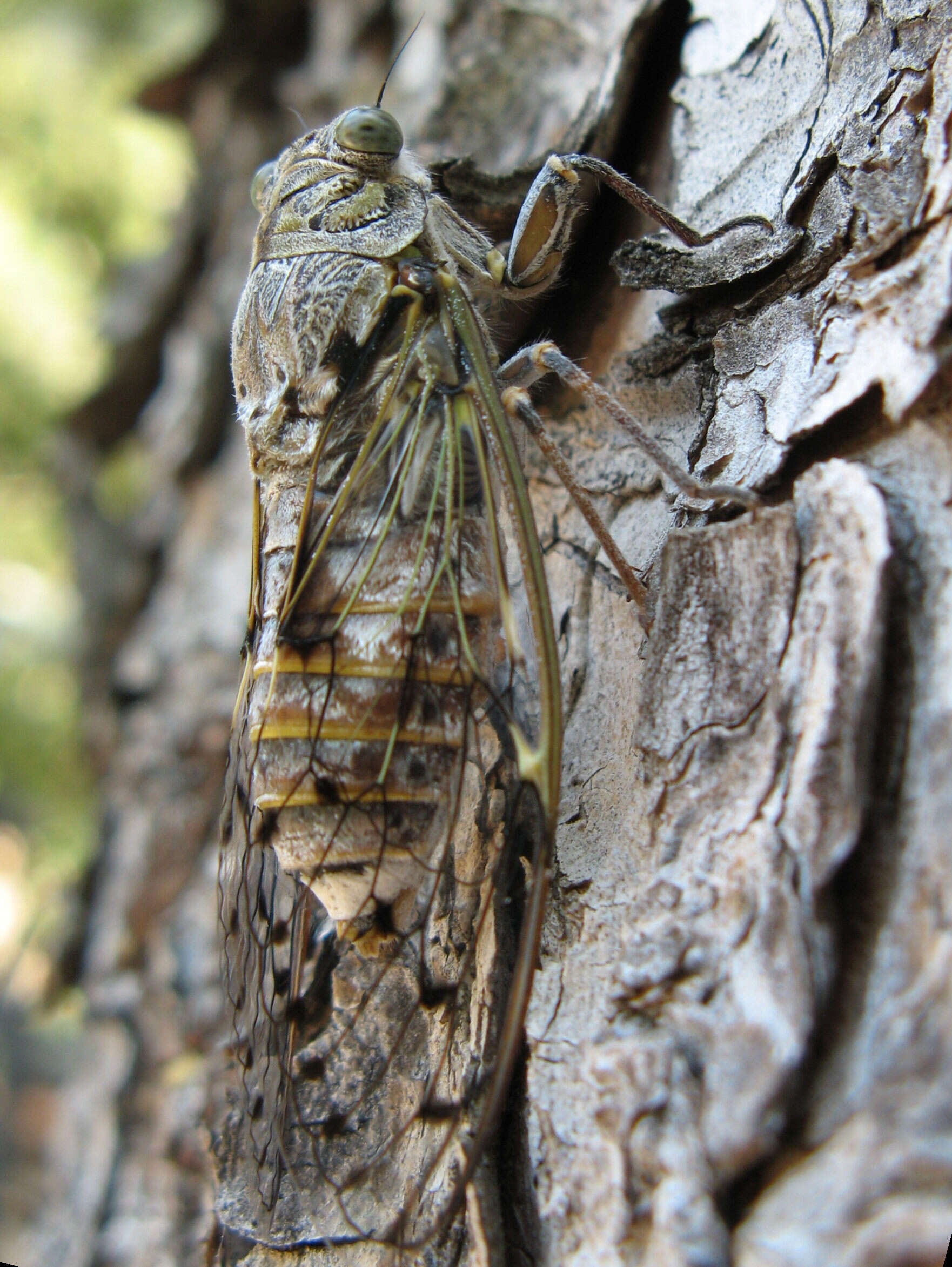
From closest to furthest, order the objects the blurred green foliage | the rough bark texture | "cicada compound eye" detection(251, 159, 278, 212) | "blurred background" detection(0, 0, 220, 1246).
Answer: the rough bark texture → "cicada compound eye" detection(251, 159, 278, 212) → "blurred background" detection(0, 0, 220, 1246) → the blurred green foliage

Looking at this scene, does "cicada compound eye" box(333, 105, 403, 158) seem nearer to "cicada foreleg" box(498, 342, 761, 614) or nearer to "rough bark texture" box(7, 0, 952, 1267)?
"rough bark texture" box(7, 0, 952, 1267)

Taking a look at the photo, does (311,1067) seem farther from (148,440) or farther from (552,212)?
(148,440)

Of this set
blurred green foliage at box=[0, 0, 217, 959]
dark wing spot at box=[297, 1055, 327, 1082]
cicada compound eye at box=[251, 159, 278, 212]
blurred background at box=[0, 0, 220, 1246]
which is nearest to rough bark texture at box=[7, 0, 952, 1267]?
dark wing spot at box=[297, 1055, 327, 1082]

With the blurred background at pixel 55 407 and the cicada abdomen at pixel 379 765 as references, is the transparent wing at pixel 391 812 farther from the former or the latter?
the blurred background at pixel 55 407

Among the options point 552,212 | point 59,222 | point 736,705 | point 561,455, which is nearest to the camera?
point 736,705

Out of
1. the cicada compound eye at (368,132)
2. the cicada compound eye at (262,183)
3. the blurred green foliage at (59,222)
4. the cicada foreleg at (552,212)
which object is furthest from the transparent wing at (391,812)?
the blurred green foliage at (59,222)

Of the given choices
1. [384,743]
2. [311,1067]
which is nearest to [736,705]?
[384,743]
